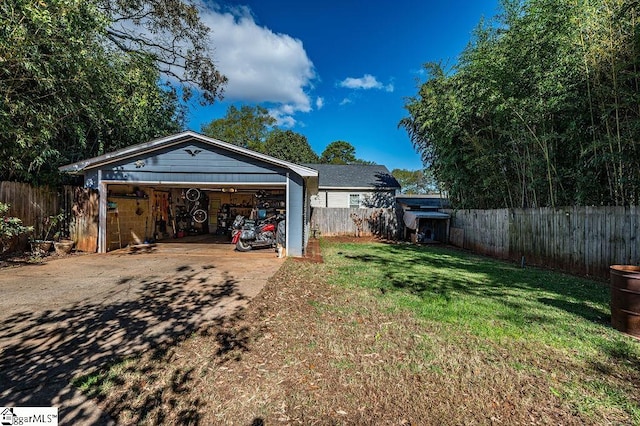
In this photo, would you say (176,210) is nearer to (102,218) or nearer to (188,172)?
(102,218)

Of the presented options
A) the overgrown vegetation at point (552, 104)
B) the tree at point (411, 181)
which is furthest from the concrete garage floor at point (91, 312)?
the tree at point (411, 181)

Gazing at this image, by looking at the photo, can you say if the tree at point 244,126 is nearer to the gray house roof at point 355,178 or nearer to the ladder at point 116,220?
the gray house roof at point 355,178

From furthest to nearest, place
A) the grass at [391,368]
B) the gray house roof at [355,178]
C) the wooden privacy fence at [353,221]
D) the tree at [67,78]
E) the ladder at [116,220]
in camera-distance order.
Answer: the gray house roof at [355,178] → the wooden privacy fence at [353,221] → the ladder at [116,220] → the tree at [67,78] → the grass at [391,368]

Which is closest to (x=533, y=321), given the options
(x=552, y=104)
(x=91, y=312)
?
(x=552, y=104)

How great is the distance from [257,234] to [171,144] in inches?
143

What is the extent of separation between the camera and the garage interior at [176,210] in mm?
9320

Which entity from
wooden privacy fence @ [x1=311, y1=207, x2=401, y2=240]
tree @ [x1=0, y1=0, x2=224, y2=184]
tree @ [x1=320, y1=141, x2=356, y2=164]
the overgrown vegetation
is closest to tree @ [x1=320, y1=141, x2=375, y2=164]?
tree @ [x1=320, y1=141, x2=356, y2=164]

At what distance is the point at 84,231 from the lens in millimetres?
8180

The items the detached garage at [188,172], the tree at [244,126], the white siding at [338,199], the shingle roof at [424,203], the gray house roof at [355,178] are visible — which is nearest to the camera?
the detached garage at [188,172]

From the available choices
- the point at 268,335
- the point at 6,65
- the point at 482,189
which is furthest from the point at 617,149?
the point at 6,65

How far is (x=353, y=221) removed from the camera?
50.2 feet

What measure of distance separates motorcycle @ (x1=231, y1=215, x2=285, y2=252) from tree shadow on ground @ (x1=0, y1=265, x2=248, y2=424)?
422 centimetres

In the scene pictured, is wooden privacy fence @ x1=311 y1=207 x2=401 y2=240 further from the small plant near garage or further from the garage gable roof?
the small plant near garage

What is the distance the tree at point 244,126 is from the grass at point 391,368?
32.5m
